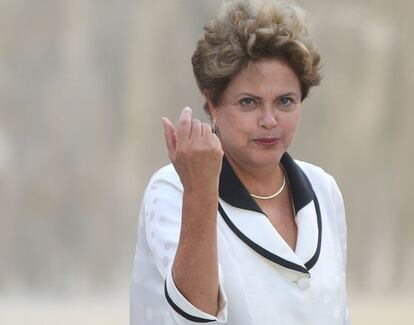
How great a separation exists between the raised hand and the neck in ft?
1.34

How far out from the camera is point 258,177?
247cm

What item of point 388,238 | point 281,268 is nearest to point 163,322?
point 281,268

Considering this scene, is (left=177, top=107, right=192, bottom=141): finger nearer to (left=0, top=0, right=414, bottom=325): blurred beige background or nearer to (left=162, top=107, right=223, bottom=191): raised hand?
(left=162, top=107, right=223, bottom=191): raised hand

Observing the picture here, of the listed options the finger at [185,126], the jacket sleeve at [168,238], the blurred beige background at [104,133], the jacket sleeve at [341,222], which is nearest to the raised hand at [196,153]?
the finger at [185,126]

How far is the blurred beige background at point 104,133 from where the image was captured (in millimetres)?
4902

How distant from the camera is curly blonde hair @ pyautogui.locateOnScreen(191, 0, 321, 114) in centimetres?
234

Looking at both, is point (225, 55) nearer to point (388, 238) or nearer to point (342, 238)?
point (342, 238)

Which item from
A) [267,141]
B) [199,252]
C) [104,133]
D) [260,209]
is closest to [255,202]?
[260,209]

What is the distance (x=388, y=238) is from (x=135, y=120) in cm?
120

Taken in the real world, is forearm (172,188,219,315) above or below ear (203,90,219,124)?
below

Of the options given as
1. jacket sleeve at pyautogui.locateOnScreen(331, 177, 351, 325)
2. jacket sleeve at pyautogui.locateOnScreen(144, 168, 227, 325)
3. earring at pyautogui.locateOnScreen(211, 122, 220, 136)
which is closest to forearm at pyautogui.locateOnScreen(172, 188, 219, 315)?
jacket sleeve at pyautogui.locateOnScreen(144, 168, 227, 325)

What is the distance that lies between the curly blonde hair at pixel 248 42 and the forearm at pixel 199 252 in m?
0.40

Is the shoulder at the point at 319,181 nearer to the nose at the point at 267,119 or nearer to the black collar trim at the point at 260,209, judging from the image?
the black collar trim at the point at 260,209

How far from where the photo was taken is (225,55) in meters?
2.34
